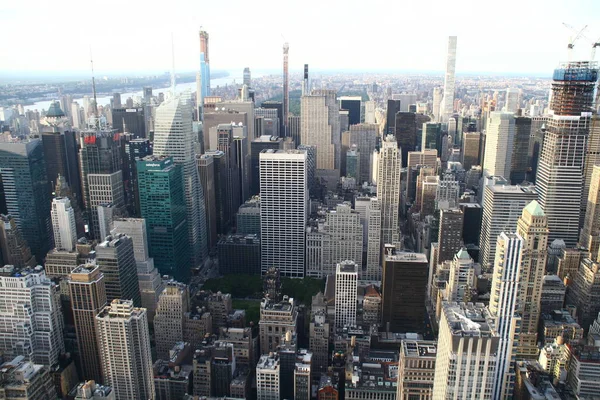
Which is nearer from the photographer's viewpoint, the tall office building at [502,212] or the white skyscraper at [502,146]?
the tall office building at [502,212]

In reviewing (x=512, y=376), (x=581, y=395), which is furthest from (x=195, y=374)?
(x=581, y=395)

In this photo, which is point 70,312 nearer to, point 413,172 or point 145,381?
point 145,381

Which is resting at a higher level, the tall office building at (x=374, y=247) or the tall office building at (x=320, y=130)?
the tall office building at (x=320, y=130)

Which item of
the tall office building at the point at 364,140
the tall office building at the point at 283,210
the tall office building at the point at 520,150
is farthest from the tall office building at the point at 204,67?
the tall office building at the point at 520,150

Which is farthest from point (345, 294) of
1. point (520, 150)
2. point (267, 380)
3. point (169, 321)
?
point (520, 150)

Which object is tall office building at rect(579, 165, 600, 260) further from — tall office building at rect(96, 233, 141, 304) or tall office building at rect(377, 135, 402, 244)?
tall office building at rect(96, 233, 141, 304)

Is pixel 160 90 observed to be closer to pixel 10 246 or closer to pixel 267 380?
pixel 10 246

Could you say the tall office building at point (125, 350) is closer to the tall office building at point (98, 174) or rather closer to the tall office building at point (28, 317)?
the tall office building at point (28, 317)
